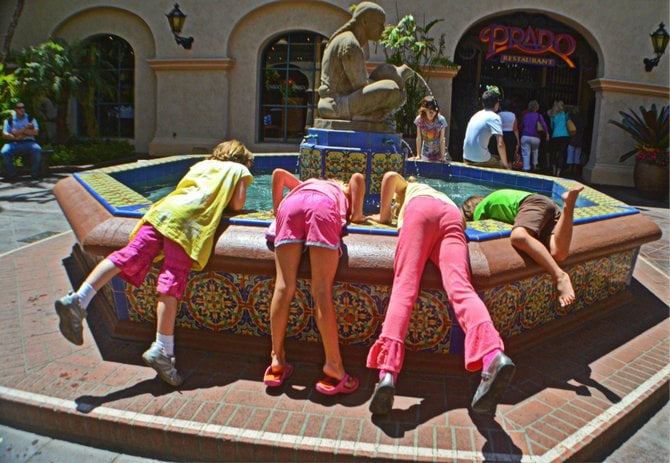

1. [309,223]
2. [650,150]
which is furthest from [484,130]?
[650,150]

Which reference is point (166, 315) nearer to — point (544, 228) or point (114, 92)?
point (544, 228)

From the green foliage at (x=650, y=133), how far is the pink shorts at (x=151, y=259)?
456 inches

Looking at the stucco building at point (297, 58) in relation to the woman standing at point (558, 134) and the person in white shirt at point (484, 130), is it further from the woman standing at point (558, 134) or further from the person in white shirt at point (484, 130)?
the person in white shirt at point (484, 130)

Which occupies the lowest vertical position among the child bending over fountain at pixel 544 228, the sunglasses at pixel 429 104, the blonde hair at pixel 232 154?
the child bending over fountain at pixel 544 228

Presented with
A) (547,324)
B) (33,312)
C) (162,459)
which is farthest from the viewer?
(33,312)

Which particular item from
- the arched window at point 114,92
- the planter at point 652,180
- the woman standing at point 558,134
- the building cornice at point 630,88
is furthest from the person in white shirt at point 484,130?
the arched window at point 114,92

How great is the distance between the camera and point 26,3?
50.8ft

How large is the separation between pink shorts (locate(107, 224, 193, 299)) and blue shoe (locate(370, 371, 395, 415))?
1141 millimetres

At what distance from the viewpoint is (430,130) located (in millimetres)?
7480

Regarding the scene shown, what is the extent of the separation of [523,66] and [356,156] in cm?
1132

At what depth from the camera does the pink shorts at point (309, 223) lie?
9.99 ft

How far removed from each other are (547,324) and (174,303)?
2.29 metres

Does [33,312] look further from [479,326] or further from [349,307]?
[479,326]

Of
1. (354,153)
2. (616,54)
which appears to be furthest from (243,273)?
(616,54)
